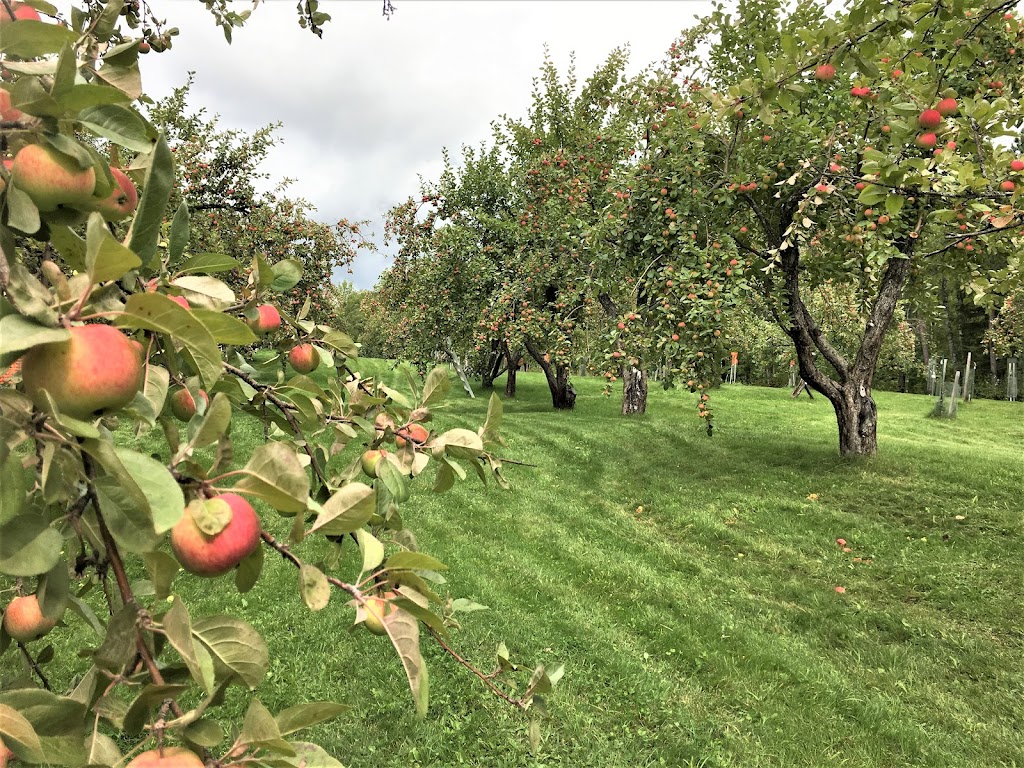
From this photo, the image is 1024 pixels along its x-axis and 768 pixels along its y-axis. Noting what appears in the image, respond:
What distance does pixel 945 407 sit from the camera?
16.1m

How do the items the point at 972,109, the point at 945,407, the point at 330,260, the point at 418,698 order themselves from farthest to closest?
the point at 945,407 < the point at 330,260 < the point at 972,109 < the point at 418,698

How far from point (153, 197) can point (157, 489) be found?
368 millimetres

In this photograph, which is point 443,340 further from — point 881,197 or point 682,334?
point 881,197

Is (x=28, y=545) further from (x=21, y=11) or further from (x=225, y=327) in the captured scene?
(x=21, y=11)

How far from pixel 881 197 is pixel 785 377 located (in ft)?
140

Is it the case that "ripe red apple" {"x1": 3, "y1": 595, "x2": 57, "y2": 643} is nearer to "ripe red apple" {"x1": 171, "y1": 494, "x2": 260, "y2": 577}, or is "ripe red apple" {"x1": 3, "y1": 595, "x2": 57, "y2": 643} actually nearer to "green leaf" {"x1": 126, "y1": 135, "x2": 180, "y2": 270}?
"ripe red apple" {"x1": 171, "y1": 494, "x2": 260, "y2": 577}

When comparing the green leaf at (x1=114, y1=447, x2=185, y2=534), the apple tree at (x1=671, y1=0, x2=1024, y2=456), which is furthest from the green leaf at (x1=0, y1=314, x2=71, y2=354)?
the apple tree at (x1=671, y1=0, x2=1024, y2=456)

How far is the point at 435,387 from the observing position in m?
1.47

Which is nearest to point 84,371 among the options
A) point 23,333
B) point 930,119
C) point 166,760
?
point 23,333

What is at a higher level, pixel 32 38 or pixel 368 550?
pixel 32 38

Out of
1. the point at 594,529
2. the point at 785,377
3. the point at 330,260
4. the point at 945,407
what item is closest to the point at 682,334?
the point at 594,529

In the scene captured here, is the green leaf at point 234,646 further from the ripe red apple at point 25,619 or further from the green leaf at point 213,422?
the ripe red apple at point 25,619

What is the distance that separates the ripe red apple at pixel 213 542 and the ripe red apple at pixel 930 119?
3120mm

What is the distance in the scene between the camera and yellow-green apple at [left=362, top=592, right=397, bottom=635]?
847mm
